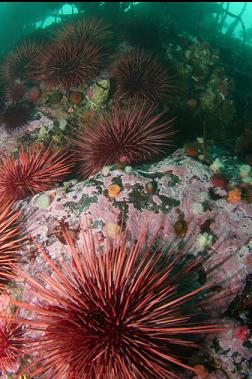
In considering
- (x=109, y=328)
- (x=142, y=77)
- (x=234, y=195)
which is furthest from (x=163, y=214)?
(x=142, y=77)

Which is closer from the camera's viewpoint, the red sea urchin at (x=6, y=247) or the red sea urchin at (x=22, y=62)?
the red sea urchin at (x=6, y=247)

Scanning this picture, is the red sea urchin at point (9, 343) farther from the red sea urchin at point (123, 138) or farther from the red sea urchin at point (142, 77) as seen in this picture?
the red sea urchin at point (142, 77)

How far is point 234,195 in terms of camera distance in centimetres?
484

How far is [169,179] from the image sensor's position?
5.21 m

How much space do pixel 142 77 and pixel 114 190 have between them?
12.6 feet

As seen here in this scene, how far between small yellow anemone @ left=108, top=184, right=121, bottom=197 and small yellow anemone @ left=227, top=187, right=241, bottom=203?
1.74 meters

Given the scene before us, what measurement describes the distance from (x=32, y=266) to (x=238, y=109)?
296 inches

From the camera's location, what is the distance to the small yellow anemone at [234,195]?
15.8ft

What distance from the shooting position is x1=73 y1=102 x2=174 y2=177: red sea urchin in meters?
5.96

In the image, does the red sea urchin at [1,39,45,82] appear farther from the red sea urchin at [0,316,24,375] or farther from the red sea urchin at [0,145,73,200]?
the red sea urchin at [0,316,24,375]

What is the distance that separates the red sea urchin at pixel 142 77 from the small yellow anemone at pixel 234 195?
3609 mm

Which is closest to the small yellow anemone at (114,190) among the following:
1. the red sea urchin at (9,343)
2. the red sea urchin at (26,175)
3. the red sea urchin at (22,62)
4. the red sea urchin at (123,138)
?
the red sea urchin at (123,138)

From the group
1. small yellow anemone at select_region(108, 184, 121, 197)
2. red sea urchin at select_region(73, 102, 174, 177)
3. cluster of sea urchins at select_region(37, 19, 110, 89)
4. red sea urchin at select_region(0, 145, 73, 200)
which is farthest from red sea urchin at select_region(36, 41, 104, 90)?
small yellow anemone at select_region(108, 184, 121, 197)

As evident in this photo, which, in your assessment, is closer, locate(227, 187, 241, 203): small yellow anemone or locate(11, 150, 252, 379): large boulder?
locate(11, 150, 252, 379): large boulder
